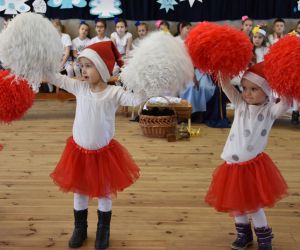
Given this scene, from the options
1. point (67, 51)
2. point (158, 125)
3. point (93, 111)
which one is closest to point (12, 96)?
point (93, 111)

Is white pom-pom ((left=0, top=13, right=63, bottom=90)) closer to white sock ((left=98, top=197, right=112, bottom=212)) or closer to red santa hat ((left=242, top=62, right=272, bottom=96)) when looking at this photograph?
white sock ((left=98, top=197, right=112, bottom=212))

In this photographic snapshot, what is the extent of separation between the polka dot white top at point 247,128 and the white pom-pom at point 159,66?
34cm

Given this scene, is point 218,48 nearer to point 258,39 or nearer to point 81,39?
point 258,39

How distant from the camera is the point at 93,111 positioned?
6.72 ft

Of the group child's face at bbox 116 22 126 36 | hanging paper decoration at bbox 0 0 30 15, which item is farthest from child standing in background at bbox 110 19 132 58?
hanging paper decoration at bbox 0 0 30 15

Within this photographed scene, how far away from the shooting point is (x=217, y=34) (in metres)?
1.83

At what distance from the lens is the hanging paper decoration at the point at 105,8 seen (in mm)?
6379

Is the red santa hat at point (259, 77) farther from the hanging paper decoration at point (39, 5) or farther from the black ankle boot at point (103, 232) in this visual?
the hanging paper decoration at point (39, 5)

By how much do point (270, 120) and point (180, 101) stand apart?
8.90ft

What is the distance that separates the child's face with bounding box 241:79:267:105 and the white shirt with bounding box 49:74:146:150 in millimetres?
564

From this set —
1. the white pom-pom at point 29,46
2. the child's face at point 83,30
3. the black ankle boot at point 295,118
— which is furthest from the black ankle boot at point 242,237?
the child's face at point 83,30

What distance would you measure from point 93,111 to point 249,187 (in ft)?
2.62

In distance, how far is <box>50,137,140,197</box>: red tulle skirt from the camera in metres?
2.11

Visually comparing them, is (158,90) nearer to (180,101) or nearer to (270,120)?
(270,120)
